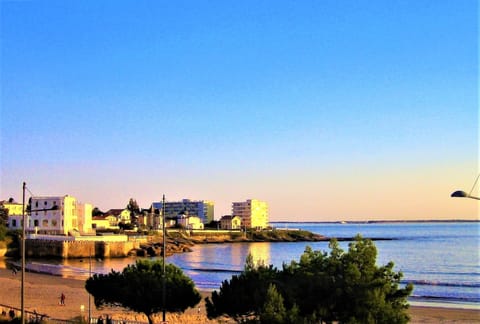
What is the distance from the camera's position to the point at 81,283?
59.5 metres

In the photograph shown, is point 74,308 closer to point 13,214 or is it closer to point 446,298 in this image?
point 446,298

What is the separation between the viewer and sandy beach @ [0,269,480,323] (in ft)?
110

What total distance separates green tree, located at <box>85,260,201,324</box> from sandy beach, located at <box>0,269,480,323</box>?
1.84 m

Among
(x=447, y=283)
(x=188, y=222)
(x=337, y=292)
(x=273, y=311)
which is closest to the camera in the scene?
(x=273, y=311)

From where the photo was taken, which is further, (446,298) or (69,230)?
(69,230)

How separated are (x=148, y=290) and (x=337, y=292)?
10726 millimetres

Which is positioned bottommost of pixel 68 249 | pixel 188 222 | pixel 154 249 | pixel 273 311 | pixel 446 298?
pixel 446 298

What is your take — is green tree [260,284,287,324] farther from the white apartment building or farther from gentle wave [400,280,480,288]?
the white apartment building

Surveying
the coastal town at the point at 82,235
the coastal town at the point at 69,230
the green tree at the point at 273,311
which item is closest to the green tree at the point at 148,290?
the green tree at the point at 273,311

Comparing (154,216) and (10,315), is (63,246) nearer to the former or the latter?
(10,315)

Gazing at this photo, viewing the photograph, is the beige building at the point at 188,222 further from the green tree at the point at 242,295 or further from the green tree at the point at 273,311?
the green tree at the point at 273,311

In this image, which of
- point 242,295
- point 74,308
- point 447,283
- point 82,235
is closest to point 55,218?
point 82,235

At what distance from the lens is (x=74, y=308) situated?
3997 cm

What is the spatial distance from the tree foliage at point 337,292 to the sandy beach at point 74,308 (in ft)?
23.6
